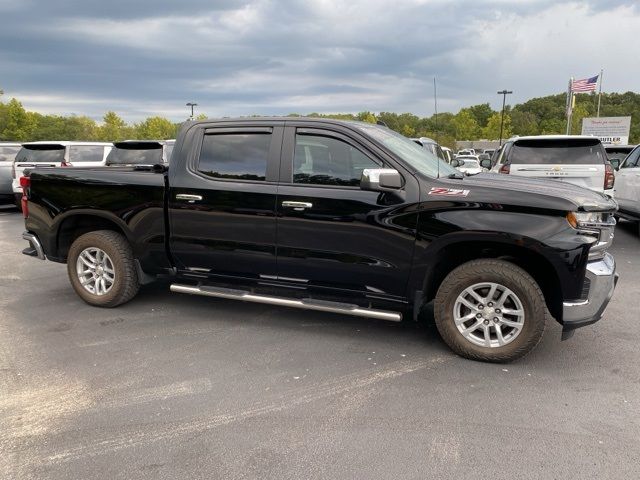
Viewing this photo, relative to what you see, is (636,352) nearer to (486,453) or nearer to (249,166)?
(486,453)

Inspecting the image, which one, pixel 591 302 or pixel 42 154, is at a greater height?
pixel 42 154

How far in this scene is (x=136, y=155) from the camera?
35.0 ft

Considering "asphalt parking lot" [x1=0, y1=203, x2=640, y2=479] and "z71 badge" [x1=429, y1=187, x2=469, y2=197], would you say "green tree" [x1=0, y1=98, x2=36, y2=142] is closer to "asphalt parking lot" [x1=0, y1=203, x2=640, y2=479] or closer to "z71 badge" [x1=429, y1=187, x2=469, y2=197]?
"asphalt parking lot" [x1=0, y1=203, x2=640, y2=479]

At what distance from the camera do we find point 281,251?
4277mm

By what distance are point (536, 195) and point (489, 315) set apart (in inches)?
38.0

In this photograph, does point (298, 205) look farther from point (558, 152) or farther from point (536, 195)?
point (558, 152)

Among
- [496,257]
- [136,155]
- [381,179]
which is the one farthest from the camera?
[136,155]

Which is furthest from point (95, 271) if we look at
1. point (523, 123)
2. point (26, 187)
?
point (523, 123)

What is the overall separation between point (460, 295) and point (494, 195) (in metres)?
0.80

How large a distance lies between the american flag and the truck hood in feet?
98.0

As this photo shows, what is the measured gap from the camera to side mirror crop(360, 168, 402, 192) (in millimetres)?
3756

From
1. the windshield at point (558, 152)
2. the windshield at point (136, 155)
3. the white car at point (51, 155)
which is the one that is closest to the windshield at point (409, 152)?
the windshield at point (558, 152)

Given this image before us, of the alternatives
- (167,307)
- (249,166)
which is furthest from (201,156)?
(167,307)

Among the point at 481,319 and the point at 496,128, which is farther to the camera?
the point at 496,128
